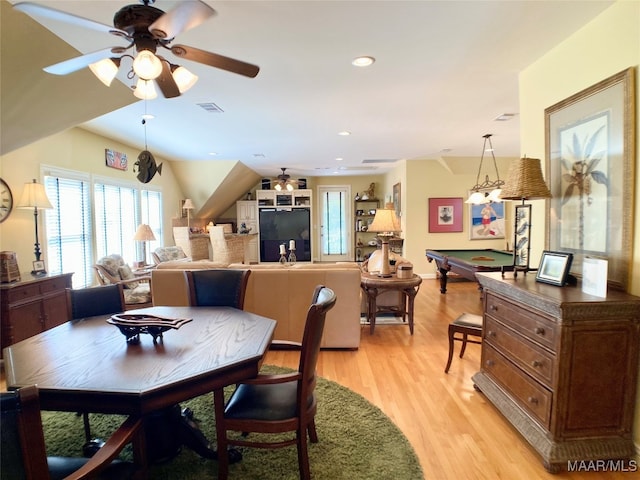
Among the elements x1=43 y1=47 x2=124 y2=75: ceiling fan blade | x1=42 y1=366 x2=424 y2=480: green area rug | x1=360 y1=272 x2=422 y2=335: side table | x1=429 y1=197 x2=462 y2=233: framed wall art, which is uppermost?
x1=43 y1=47 x2=124 y2=75: ceiling fan blade

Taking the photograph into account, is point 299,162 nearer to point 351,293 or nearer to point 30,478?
point 351,293

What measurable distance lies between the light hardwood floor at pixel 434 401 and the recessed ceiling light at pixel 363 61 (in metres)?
2.57

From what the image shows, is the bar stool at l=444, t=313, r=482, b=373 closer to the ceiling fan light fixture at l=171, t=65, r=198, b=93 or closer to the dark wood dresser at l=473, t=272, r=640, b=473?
the dark wood dresser at l=473, t=272, r=640, b=473

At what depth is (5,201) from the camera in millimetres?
3332

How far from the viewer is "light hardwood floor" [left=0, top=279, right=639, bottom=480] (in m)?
1.87

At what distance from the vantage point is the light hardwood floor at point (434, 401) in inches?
73.7

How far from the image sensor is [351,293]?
3.42 meters

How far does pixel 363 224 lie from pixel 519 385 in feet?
26.5

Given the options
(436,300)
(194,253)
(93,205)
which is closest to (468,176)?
(436,300)

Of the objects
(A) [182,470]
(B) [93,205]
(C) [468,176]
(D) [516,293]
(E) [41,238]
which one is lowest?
(A) [182,470]

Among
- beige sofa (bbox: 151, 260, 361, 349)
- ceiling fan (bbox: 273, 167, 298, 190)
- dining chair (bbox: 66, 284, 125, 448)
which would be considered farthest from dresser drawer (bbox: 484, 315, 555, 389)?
ceiling fan (bbox: 273, 167, 298, 190)

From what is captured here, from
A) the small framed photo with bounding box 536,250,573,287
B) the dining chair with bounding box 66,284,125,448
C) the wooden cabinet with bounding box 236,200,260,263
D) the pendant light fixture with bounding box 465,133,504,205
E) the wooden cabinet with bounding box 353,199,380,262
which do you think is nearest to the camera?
the small framed photo with bounding box 536,250,573,287

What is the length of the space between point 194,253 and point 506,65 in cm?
657

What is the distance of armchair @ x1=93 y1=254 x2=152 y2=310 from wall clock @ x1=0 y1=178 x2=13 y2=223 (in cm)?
105
